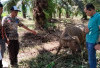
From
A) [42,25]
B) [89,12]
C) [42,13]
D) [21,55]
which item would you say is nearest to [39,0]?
[42,13]

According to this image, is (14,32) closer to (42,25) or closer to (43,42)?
(43,42)

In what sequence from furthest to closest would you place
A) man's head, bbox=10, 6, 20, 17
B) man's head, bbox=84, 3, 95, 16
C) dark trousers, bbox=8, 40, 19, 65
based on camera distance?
1. dark trousers, bbox=8, 40, 19, 65
2. man's head, bbox=10, 6, 20, 17
3. man's head, bbox=84, 3, 95, 16

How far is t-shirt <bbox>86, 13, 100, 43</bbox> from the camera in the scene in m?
3.88

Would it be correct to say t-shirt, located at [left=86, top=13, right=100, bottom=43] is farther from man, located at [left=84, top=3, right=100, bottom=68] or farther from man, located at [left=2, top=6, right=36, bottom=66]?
man, located at [left=2, top=6, right=36, bottom=66]

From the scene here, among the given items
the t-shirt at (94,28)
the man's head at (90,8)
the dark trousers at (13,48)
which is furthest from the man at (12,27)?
the t-shirt at (94,28)

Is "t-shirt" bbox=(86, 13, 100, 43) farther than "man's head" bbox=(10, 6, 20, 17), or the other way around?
"man's head" bbox=(10, 6, 20, 17)

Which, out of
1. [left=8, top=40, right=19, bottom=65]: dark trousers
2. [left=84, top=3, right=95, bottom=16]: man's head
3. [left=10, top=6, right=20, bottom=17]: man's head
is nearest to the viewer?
[left=84, top=3, right=95, bottom=16]: man's head

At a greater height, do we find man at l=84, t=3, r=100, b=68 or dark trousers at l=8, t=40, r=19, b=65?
man at l=84, t=3, r=100, b=68

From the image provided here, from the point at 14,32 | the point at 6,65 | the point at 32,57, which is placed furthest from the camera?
the point at 32,57

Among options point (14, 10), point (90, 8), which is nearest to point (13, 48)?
point (14, 10)

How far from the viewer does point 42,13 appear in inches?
383

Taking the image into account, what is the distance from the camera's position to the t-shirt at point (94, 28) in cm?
388

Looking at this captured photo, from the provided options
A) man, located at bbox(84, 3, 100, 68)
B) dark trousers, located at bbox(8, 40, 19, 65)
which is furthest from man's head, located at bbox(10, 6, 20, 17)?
man, located at bbox(84, 3, 100, 68)

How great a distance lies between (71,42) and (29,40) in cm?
332
